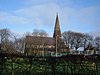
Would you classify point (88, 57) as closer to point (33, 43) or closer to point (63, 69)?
point (63, 69)

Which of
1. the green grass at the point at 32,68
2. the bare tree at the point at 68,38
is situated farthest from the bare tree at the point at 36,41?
the green grass at the point at 32,68

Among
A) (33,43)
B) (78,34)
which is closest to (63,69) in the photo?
(33,43)

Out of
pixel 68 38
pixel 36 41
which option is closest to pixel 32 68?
pixel 36 41

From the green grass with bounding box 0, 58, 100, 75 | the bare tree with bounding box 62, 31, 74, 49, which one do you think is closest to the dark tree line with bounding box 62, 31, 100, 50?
the bare tree with bounding box 62, 31, 74, 49

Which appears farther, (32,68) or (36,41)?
(36,41)

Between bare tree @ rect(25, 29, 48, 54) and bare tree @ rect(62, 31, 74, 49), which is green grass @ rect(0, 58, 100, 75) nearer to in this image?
bare tree @ rect(25, 29, 48, 54)

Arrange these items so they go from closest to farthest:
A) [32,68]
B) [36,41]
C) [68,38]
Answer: [32,68] → [36,41] → [68,38]

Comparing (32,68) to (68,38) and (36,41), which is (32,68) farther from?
(68,38)

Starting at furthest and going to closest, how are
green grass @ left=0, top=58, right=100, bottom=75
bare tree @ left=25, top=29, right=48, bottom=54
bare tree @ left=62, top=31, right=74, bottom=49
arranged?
bare tree @ left=62, top=31, right=74, bottom=49 < bare tree @ left=25, top=29, right=48, bottom=54 < green grass @ left=0, top=58, right=100, bottom=75

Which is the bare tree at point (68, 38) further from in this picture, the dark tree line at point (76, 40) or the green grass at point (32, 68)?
the green grass at point (32, 68)

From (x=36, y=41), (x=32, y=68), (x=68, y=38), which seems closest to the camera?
(x=32, y=68)

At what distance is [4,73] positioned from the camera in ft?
31.1

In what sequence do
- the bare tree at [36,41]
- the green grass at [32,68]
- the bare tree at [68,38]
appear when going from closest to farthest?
1. the green grass at [32,68]
2. the bare tree at [36,41]
3. the bare tree at [68,38]

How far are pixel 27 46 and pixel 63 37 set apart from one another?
18224mm
